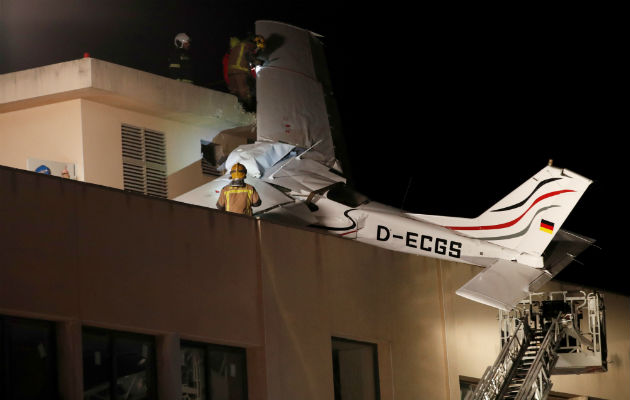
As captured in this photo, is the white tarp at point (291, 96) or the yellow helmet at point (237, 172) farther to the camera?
the white tarp at point (291, 96)

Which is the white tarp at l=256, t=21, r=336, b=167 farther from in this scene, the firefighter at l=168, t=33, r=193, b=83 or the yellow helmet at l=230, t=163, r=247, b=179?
the yellow helmet at l=230, t=163, r=247, b=179

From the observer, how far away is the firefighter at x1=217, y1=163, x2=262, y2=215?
19.8 m

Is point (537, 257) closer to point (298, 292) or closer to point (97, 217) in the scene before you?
point (298, 292)

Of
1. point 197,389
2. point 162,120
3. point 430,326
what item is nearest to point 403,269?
point 430,326

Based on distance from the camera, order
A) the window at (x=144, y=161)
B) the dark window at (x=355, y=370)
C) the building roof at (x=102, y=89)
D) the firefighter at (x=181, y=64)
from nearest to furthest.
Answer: the dark window at (x=355, y=370) < the building roof at (x=102, y=89) < the window at (x=144, y=161) < the firefighter at (x=181, y=64)

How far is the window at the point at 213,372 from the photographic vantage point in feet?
54.6

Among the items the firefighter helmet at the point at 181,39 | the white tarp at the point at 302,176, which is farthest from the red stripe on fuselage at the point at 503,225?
the firefighter helmet at the point at 181,39

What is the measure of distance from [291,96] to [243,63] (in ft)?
4.78

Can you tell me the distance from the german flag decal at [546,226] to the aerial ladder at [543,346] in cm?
125

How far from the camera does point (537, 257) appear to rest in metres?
21.0

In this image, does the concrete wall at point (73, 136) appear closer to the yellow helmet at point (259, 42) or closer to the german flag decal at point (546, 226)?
the yellow helmet at point (259, 42)

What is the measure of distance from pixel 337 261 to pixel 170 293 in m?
4.20

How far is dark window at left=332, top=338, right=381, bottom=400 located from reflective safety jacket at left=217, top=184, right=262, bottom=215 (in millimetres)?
2708

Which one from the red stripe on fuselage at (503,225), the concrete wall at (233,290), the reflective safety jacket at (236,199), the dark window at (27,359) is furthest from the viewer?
the red stripe on fuselage at (503,225)
